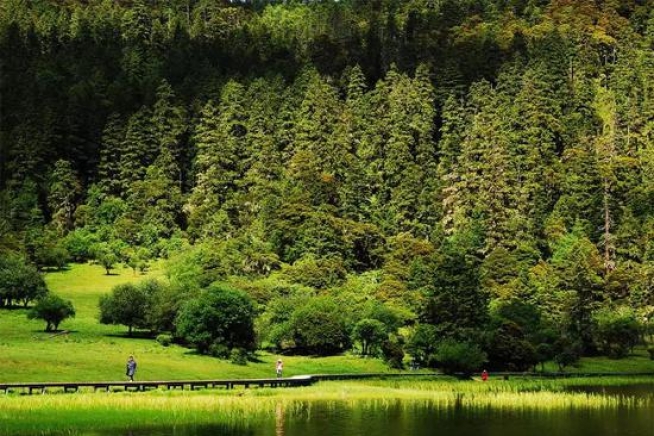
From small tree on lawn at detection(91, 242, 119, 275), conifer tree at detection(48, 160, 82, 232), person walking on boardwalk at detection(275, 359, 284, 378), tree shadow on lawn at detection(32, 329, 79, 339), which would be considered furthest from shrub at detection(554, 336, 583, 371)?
conifer tree at detection(48, 160, 82, 232)

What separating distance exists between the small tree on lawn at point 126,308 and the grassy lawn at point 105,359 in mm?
1312

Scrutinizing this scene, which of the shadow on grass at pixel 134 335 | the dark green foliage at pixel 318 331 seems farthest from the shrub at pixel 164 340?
the dark green foliage at pixel 318 331

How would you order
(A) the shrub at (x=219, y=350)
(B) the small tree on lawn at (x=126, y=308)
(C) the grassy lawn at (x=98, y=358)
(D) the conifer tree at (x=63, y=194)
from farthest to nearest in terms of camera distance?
(D) the conifer tree at (x=63, y=194) < (B) the small tree on lawn at (x=126, y=308) < (A) the shrub at (x=219, y=350) < (C) the grassy lawn at (x=98, y=358)

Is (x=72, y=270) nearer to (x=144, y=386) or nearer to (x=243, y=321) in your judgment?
(x=243, y=321)

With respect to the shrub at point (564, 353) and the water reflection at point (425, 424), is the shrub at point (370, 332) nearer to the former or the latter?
the shrub at point (564, 353)

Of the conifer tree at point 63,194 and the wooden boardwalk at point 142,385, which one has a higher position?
the conifer tree at point 63,194

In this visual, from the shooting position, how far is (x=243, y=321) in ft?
253

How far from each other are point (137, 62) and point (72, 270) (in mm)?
82039

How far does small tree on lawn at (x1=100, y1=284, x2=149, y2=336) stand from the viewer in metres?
84.4

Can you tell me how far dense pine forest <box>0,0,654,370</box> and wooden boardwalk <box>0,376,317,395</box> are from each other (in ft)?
44.9

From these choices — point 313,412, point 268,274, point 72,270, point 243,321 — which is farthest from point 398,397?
point 72,270

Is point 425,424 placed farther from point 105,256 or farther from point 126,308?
point 105,256

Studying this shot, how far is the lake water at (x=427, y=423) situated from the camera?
4300 cm

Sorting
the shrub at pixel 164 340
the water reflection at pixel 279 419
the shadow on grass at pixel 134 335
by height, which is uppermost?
the shadow on grass at pixel 134 335
